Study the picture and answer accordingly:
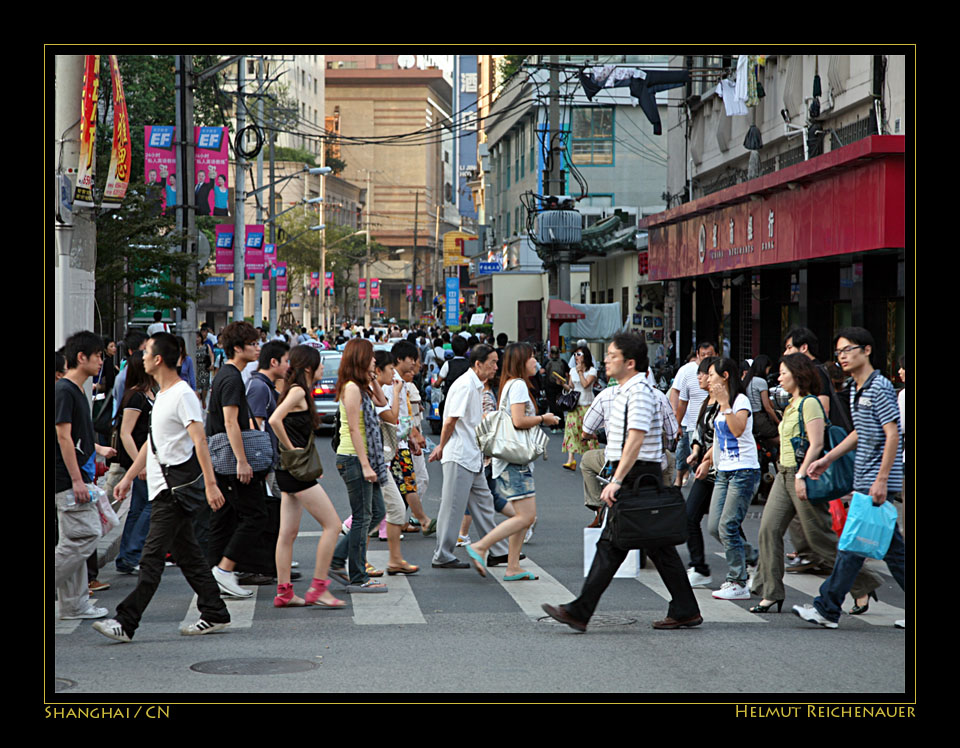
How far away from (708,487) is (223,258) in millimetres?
28113

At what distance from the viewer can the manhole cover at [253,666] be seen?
23.0 feet

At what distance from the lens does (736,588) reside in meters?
9.38

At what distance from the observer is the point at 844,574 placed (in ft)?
26.0

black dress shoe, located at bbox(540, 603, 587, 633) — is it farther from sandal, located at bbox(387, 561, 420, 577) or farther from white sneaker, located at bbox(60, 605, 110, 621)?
white sneaker, located at bbox(60, 605, 110, 621)

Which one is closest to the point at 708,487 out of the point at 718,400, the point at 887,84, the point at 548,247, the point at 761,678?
the point at 718,400

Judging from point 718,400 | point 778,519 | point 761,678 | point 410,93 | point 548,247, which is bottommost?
point 761,678

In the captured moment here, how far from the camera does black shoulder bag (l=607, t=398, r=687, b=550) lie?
7.95m

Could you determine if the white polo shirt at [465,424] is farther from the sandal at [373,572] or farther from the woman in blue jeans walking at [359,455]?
the sandal at [373,572]

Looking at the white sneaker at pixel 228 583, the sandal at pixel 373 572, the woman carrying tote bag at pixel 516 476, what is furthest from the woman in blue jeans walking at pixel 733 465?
the white sneaker at pixel 228 583

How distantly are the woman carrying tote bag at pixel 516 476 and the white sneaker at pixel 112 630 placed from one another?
9.97 ft

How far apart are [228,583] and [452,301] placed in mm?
64092

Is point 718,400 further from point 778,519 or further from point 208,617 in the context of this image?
point 208,617

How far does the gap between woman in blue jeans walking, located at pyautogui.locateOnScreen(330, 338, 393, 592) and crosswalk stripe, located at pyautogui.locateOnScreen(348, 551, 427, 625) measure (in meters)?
0.14
